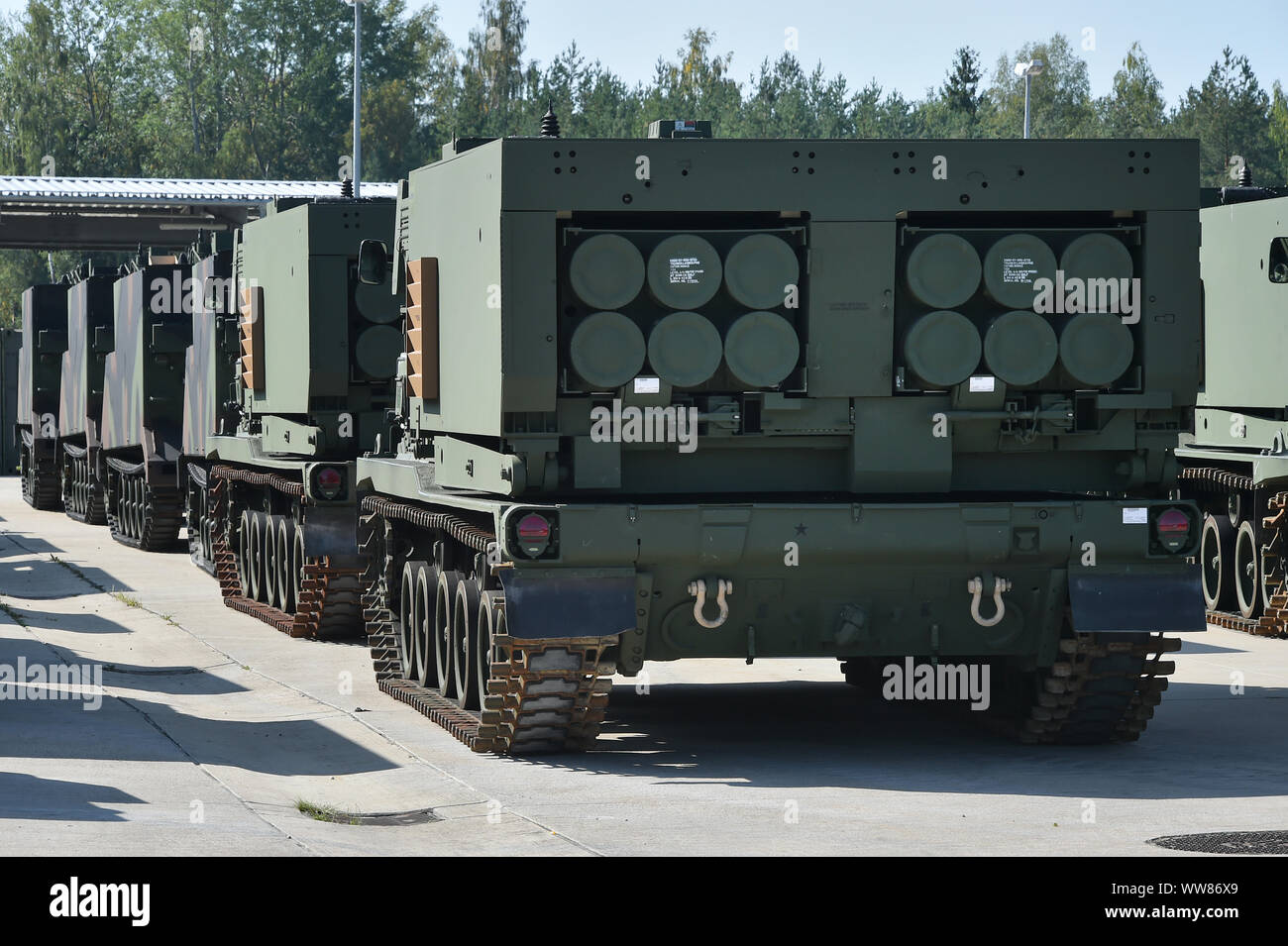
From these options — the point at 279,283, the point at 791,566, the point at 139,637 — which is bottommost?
the point at 139,637

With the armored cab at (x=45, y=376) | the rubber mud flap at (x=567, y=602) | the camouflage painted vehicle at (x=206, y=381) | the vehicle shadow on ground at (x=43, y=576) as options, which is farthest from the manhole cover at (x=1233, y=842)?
the armored cab at (x=45, y=376)

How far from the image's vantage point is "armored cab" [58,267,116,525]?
29.0 meters

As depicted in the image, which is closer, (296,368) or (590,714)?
(590,714)

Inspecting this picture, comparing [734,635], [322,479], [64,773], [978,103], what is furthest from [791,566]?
[978,103]

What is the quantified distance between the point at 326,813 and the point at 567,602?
156 cm

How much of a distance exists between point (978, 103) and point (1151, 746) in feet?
265

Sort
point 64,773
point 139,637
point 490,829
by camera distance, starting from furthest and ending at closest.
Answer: point 139,637
point 64,773
point 490,829

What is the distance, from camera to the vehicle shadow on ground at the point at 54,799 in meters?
8.65

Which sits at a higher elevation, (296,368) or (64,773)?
(296,368)

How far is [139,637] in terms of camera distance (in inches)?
643

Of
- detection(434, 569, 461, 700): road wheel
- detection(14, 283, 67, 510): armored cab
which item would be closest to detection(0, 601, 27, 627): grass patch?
detection(434, 569, 461, 700): road wheel

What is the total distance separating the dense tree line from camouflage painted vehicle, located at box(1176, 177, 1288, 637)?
57.7m
